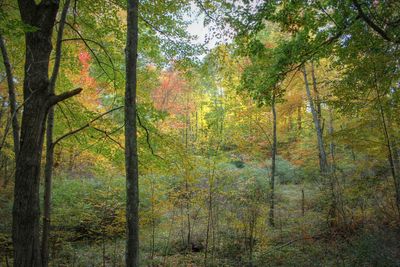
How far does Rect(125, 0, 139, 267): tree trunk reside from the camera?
174 inches

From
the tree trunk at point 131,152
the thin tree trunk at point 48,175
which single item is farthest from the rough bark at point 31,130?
the tree trunk at point 131,152

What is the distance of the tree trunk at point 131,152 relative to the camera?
14.5 ft

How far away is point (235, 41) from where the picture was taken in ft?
20.7

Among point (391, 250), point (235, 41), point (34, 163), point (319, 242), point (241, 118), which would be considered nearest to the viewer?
point (34, 163)

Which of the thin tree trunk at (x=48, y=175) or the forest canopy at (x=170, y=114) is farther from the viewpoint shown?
the thin tree trunk at (x=48, y=175)

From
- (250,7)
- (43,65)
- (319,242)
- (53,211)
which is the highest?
(250,7)

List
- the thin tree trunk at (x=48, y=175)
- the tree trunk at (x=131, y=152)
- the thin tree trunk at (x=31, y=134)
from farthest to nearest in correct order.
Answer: the thin tree trunk at (x=48, y=175)
the tree trunk at (x=131, y=152)
the thin tree trunk at (x=31, y=134)

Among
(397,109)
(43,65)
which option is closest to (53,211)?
(43,65)

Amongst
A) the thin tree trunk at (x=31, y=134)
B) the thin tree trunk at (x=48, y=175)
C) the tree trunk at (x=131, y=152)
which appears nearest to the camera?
the thin tree trunk at (x=31, y=134)

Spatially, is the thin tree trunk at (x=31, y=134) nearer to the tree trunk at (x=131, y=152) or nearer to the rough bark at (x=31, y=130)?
the rough bark at (x=31, y=130)

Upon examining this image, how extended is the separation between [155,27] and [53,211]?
23.0 ft

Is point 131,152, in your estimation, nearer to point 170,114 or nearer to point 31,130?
point 31,130

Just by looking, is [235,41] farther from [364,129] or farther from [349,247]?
[349,247]

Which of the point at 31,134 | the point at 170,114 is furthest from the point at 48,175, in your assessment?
the point at 170,114
